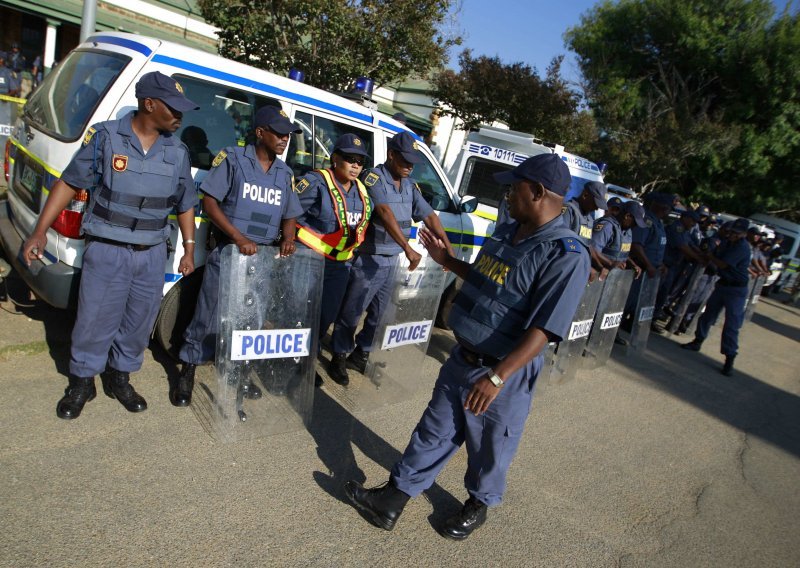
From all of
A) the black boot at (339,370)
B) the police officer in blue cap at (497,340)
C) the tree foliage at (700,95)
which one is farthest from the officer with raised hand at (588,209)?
the tree foliage at (700,95)

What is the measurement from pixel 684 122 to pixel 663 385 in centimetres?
1615

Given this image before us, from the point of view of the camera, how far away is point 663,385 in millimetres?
6301

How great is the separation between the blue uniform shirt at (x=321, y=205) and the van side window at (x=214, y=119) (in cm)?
53

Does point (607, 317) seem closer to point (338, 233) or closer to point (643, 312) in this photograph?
point (643, 312)

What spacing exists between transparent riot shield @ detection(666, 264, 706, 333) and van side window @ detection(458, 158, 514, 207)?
3.28m

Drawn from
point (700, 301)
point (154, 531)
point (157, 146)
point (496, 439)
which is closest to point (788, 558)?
point (496, 439)

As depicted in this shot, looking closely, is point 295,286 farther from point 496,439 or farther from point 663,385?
point 663,385

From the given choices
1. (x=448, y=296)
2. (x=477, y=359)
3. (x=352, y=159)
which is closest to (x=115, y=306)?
(x=352, y=159)

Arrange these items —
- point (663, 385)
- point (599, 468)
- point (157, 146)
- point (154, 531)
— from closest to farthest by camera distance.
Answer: point (154, 531) < point (157, 146) < point (599, 468) < point (663, 385)

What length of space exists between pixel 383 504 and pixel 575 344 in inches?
126

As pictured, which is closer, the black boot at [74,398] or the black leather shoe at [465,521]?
the black leather shoe at [465,521]

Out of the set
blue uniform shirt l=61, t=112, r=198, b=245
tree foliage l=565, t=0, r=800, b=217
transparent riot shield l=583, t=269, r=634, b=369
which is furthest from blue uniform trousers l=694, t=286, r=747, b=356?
tree foliage l=565, t=0, r=800, b=217

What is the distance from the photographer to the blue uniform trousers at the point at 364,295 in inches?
164

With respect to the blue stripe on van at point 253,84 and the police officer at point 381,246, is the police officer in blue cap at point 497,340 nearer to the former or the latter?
the police officer at point 381,246
